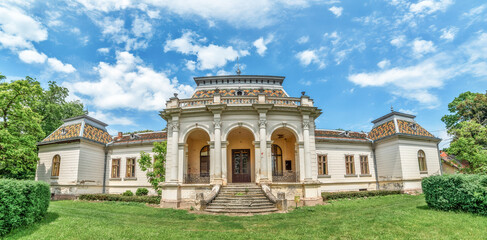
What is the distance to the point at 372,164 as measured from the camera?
23.3 metres

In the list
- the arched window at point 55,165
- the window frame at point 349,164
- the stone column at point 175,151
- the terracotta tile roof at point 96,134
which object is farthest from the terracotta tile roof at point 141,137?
the window frame at point 349,164

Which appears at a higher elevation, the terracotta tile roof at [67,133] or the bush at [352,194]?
the terracotta tile roof at [67,133]

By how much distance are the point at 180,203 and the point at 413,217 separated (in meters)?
12.2

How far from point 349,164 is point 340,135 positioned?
2.78m

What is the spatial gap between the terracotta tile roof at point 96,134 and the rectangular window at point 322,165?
65.5 ft

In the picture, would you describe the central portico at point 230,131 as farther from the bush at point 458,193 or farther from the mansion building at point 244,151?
the bush at point 458,193

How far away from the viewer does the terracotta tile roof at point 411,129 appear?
21.5m

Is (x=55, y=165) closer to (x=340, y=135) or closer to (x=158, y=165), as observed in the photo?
(x=158, y=165)

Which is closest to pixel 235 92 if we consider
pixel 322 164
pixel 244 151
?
pixel 244 151

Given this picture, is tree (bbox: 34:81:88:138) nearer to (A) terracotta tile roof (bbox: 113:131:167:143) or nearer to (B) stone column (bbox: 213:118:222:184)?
(A) terracotta tile roof (bbox: 113:131:167:143)

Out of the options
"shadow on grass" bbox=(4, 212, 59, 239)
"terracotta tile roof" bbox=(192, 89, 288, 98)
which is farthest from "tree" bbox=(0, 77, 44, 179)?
"terracotta tile roof" bbox=(192, 89, 288, 98)

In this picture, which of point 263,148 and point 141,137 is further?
point 141,137

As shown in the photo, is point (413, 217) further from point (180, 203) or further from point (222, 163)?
point (180, 203)

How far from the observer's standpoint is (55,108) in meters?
27.5
